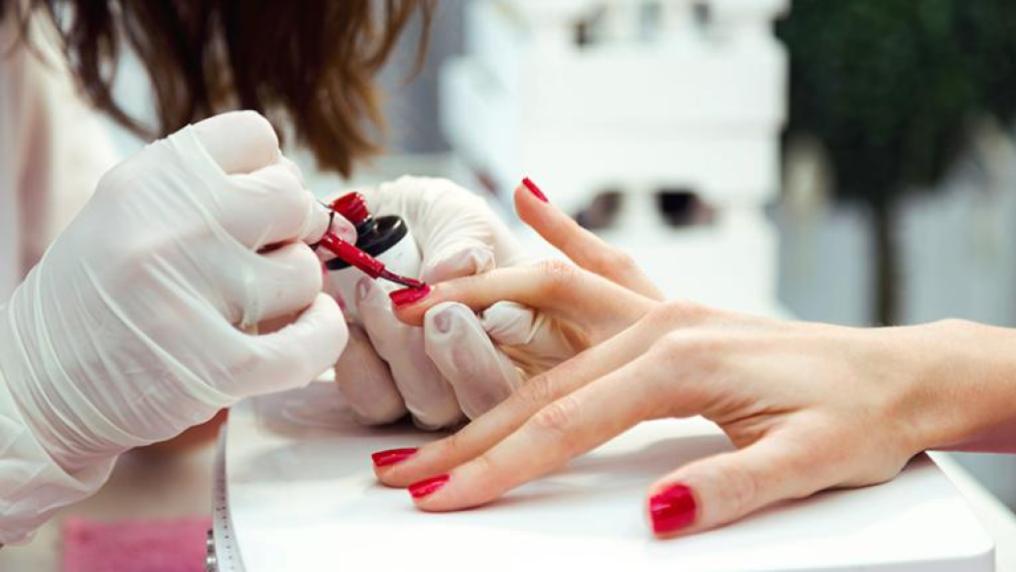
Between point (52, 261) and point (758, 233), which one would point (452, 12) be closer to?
point (758, 233)

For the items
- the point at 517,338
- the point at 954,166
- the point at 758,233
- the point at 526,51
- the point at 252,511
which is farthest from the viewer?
the point at 954,166

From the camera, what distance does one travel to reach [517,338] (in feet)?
3.07

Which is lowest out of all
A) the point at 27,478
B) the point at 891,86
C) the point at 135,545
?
the point at 135,545

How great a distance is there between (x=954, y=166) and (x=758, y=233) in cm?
47

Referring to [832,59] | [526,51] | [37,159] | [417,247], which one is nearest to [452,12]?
[526,51]

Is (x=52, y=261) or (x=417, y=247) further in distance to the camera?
(x=417, y=247)

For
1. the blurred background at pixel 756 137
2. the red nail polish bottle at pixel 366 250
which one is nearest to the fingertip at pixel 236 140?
the red nail polish bottle at pixel 366 250

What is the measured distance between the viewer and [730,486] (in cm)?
79

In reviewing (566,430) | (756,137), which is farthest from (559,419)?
(756,137)

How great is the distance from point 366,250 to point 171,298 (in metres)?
0.16

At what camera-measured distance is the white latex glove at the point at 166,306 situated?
83cm

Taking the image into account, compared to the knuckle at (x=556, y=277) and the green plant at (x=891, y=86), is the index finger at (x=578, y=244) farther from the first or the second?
the green plant at (x=891, y=86)

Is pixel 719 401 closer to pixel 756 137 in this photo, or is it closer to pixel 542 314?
pixel 542 314

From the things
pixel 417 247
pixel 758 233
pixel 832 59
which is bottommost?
pixel 758 233
